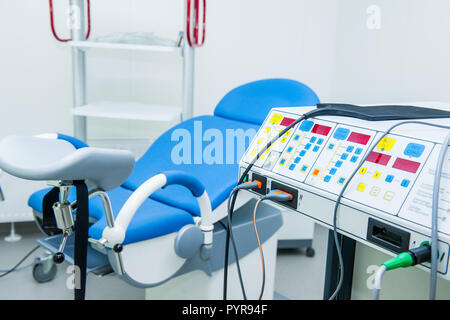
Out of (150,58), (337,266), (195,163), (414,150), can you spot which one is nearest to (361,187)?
(414,150)

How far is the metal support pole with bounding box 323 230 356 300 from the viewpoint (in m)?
1.07

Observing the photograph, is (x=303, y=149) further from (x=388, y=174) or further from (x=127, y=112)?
(x=127, y=112)

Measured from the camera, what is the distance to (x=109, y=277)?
85.2 inches

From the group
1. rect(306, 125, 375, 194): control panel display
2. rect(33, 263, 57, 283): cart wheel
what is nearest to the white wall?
rect(33, 263, 57, 283): cart wheel

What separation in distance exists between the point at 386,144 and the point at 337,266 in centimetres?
38

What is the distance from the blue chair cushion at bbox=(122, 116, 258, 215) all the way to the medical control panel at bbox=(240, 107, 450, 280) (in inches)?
18.3

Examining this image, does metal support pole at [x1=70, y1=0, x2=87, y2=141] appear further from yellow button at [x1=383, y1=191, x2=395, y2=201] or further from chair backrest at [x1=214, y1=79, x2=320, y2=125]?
yellow button at [x1=383, y1=191, x2=395, y2=201]

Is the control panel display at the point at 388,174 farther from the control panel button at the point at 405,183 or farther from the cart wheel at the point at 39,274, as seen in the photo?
the cart wheel at the point at 39,274

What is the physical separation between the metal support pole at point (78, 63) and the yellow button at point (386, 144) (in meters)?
1.64

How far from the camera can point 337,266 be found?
1078 millimetres

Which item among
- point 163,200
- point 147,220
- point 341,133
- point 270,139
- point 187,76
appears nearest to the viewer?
point 341,133

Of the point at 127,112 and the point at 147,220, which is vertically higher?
the point at 127,112

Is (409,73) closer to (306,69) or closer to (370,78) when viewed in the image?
(370,78)
